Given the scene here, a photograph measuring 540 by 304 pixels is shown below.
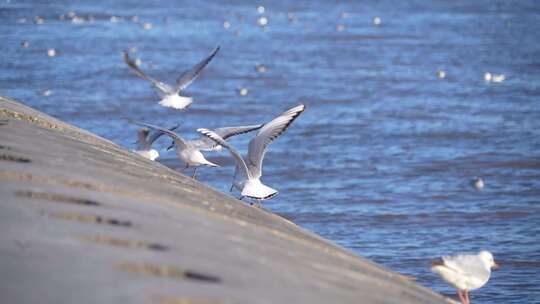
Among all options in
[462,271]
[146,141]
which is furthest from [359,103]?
[462,271]

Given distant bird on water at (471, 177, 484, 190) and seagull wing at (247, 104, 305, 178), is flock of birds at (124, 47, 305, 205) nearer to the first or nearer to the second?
seagull wing at (247, 104, 305, 178)

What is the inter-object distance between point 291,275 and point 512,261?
7652 millimetres

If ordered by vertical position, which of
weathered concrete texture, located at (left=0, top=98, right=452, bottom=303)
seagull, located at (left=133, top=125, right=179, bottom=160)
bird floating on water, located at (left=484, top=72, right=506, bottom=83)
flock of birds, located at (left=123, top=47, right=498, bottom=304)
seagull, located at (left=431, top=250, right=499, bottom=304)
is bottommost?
weathered concrete texture, located at (left=0, top=98, right=452, bottom=303)

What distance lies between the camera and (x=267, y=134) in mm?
8922

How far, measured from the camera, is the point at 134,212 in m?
4.20

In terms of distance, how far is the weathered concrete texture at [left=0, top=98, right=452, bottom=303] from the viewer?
3121 millimetres

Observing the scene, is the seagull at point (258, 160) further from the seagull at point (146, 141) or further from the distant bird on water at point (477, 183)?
the distant bird on water at point (477, 183)

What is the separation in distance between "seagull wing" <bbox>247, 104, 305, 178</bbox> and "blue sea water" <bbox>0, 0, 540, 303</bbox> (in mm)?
2028

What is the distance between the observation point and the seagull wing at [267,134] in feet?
28.7

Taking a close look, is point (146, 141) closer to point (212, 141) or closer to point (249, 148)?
point (212, 141)

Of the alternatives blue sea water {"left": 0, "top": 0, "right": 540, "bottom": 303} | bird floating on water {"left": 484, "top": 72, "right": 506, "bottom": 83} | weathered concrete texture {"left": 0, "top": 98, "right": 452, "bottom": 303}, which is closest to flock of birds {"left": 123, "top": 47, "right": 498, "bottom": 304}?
weathered concrete texture {"left": 0, "top": 98, "right": 452, "bottom": 303}

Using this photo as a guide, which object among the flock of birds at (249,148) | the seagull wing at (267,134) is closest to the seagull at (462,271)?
the flock of birds at (249,148)

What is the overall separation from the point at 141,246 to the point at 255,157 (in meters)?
5.57

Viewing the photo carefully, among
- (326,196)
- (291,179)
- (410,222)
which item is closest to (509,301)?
(410,222)
